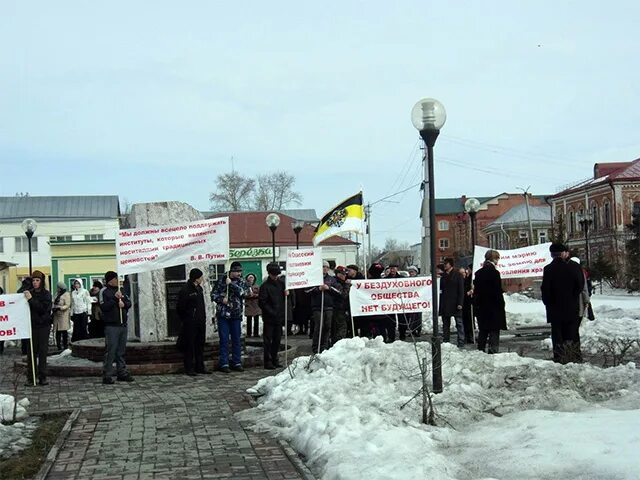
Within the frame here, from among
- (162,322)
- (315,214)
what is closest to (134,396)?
(162,322)

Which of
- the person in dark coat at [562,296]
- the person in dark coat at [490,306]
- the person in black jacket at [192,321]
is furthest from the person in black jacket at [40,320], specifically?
the person in dark coat at [562,296]

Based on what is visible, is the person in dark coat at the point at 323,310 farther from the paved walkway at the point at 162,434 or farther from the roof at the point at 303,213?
the roof at the point at 303,213

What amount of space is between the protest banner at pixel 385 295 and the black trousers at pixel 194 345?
8.67 feet

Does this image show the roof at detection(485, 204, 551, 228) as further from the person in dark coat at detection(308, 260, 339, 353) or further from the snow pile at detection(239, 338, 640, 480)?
the snow pile at detection(239, 338, 640, 480)

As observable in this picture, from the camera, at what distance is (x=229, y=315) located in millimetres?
14102

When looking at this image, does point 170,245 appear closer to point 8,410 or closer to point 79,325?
point 8,410

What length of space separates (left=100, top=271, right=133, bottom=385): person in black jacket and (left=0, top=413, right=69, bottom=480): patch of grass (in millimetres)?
2868

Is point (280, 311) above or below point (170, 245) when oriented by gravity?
below

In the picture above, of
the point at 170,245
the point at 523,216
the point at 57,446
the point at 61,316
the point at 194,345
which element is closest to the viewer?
the point at 57,446

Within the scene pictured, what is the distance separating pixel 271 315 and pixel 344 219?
3.48 m

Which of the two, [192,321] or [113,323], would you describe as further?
[192,321]

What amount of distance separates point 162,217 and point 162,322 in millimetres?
2032

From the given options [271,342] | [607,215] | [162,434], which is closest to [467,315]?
[271,342]

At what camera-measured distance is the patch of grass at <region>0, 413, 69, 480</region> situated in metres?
7.41
